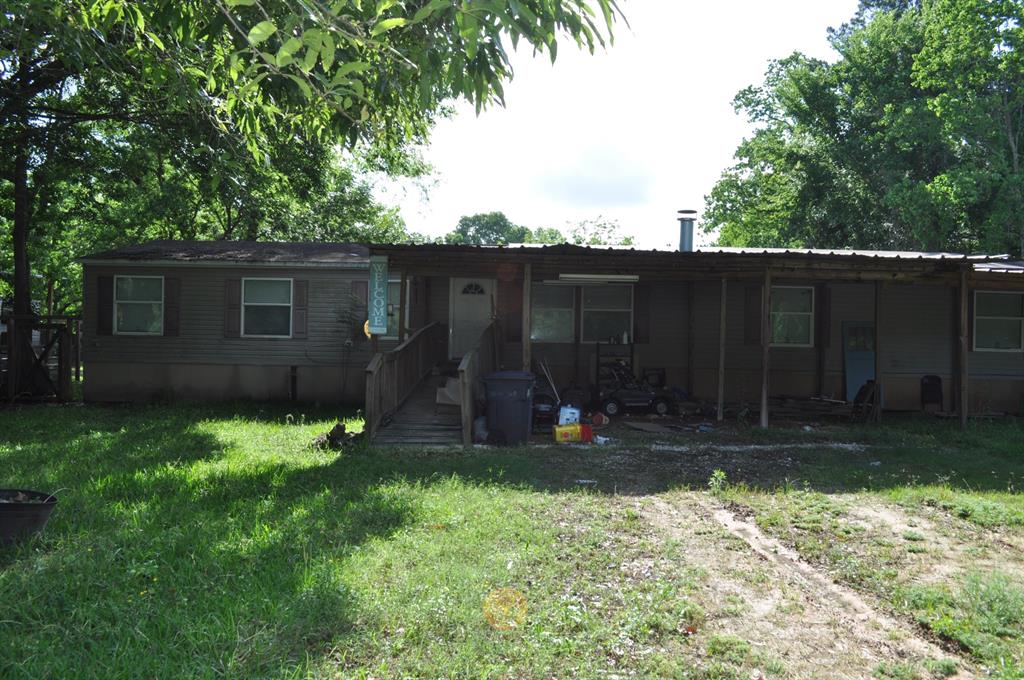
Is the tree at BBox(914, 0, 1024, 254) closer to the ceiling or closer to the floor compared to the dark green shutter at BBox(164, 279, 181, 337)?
closer to the ceiling

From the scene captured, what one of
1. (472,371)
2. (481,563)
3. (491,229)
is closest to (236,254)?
(472,371)

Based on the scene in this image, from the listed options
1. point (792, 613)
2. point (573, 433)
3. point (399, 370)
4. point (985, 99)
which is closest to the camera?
point (792, 613)

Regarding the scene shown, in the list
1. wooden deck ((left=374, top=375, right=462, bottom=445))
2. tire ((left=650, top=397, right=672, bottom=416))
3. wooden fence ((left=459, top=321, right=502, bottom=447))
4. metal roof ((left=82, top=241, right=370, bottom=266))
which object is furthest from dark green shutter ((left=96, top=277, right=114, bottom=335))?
tire ((left=650, top=397, right=672, bottom=416))

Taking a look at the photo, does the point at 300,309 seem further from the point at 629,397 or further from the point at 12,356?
the point at 629,397

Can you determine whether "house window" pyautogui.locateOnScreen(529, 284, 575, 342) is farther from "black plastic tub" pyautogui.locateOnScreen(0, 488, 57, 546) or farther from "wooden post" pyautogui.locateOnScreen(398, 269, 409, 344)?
"black plastic tub" pyautogui.locateOnScreen(0, 488, 57, 546)

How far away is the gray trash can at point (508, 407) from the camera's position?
9406 mm

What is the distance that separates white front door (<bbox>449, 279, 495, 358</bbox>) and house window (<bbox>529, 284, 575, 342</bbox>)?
95 centimetres

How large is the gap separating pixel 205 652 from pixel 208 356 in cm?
1178

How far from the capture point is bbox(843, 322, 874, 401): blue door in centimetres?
1332

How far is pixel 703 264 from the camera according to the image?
10844 millimetres

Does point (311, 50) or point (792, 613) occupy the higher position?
point (311, 50)

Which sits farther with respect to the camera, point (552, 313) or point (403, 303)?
point (552, 313)

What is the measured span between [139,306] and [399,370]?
687cm

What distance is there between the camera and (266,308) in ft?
45.5
